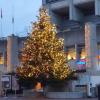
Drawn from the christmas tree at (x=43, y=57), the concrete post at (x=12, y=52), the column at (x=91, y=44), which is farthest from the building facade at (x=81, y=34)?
the concrete post at (x=12, y=52)

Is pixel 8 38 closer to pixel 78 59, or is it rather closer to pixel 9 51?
pixel 9 51

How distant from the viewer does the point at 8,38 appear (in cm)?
7894

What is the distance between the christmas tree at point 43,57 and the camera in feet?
163

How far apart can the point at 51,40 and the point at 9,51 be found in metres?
28.7

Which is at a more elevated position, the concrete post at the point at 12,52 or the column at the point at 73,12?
the column at the point at 73,12

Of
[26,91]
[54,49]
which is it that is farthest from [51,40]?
[26,91]

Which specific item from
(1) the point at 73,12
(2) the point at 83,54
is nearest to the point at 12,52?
(1) the point at 73,12

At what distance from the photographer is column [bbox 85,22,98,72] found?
62303mm

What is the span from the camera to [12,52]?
78062mm

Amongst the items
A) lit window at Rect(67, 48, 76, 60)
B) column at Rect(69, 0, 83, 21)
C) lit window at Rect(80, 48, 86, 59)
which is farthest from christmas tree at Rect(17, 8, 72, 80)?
column at Rect(69, 0, 83, 21)

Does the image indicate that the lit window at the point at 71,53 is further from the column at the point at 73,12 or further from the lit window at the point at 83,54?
the column at the point at 73,12

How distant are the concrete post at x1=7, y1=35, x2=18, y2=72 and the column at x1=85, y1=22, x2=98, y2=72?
18.0 meters

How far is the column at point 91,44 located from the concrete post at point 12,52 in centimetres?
1801

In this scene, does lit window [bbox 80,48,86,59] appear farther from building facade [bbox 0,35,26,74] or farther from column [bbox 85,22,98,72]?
building facade [bbox 0,35,26,74]
